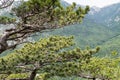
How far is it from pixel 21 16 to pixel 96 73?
7.57 m

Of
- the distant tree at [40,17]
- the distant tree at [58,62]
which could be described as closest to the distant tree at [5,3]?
the distant tree at [40,17]

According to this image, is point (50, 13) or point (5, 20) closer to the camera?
point (50, 13)

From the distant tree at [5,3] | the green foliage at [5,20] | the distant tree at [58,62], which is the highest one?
the distant tree at [5,3]

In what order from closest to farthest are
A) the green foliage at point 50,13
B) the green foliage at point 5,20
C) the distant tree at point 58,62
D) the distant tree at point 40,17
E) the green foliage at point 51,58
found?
Result: the green foliage at point 50,13
the distant tree at point 40,17
the green foliage at point 5,20
the green foliage at point 51,58
the distant tree at point 58,62

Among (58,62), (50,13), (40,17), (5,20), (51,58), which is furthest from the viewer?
(58,62)

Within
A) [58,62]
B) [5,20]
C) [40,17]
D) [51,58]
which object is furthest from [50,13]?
[58,62]

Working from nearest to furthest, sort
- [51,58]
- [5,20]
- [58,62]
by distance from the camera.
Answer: [5,20] → [51,58] → [58,62]

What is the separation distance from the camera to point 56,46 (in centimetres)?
2033

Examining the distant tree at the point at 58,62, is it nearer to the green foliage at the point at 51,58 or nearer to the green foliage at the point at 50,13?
the green foliage at the point at 51,58

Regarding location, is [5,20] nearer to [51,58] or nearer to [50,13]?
[50,13]

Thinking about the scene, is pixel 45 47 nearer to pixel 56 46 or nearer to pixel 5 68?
pixel 56 46

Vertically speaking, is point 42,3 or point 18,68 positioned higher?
point 42,3

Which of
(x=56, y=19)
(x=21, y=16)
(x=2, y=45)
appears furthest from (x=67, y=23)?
(x=2, y=45)

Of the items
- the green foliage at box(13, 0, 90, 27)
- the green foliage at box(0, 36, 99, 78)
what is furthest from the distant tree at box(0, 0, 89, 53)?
the green foliage at box(0, 36, 99, 78)
